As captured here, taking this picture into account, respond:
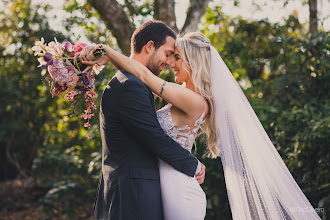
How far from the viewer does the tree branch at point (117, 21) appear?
181 inches

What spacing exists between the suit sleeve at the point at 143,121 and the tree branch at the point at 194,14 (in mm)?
2662

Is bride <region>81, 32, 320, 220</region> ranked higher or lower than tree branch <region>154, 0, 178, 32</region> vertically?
lower

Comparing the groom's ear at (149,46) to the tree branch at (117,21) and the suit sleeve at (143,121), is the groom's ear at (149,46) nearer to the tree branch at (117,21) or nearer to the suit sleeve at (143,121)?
the suit sleeve at (143,121)

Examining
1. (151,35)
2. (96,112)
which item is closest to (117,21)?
(96,112)

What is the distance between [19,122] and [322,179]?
597 cm

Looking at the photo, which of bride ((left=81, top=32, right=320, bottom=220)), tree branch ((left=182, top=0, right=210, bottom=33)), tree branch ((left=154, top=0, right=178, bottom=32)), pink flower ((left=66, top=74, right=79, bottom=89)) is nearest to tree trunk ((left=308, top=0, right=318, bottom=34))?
tree branch ((left=182, top=0, right=210, bottom=33))

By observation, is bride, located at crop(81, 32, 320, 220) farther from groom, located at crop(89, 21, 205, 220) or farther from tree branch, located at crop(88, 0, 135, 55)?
tree branch, located at crop(88, 0, 135, 55)

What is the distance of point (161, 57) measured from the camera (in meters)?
3.02

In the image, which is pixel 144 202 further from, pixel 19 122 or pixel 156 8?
pixel 19 122

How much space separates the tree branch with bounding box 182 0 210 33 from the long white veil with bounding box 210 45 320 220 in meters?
2.14

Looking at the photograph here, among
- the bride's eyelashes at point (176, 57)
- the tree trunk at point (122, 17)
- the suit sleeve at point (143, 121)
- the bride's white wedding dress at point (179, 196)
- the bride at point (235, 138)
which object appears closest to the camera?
the suit sleeve at point (143, 121)

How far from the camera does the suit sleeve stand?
2412 mm

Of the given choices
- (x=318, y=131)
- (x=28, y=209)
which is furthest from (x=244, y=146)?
(x=28, y=209)

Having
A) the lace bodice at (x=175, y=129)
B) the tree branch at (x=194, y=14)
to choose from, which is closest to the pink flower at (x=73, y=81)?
the lace bodice at (x=175, y=129)
